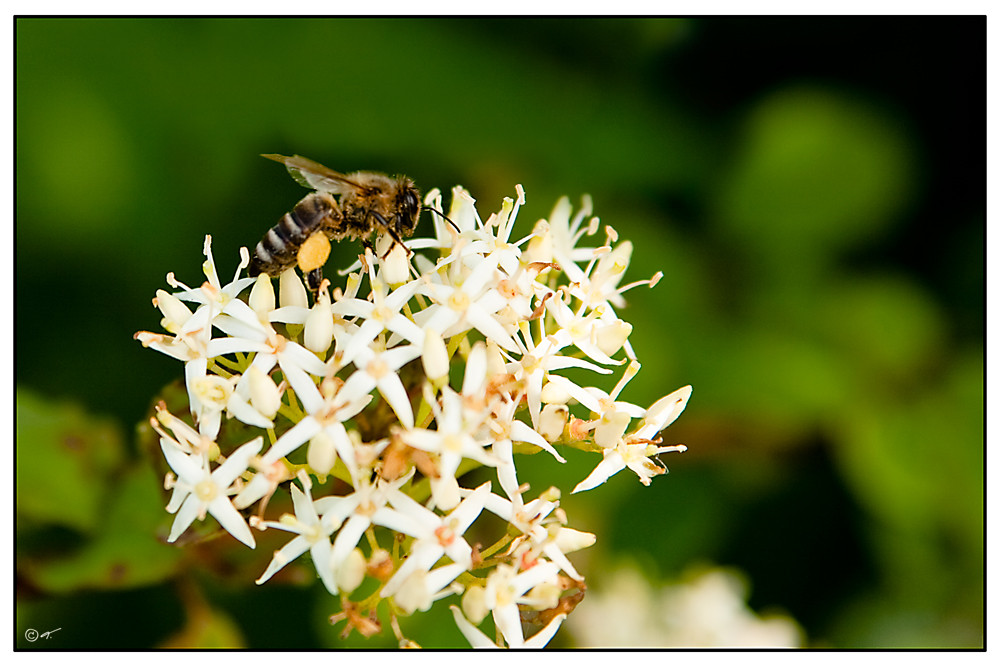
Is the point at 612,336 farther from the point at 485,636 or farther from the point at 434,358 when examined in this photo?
the point at 485,636

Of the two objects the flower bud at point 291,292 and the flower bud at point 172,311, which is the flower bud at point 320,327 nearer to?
the flower bud at point 291,292

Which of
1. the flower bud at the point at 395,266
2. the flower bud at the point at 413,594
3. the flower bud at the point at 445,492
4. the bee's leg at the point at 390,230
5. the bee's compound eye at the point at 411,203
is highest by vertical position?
the bee's compound eye at the point at 411,203

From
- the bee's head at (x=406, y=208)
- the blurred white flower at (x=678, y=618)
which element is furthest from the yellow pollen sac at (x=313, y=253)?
the blurred white flower at (x=678, y=618)

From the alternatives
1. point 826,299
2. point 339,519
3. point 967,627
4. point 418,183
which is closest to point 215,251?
point 418,183

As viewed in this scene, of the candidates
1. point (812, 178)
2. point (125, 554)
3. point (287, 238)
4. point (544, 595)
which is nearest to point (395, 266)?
point (287, 238)

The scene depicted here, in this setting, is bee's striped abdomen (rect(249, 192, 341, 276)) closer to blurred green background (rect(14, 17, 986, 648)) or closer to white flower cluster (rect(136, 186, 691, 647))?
white flower cluster (rect(136, 186, 691, 647))

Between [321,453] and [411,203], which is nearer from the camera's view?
[321,453]
